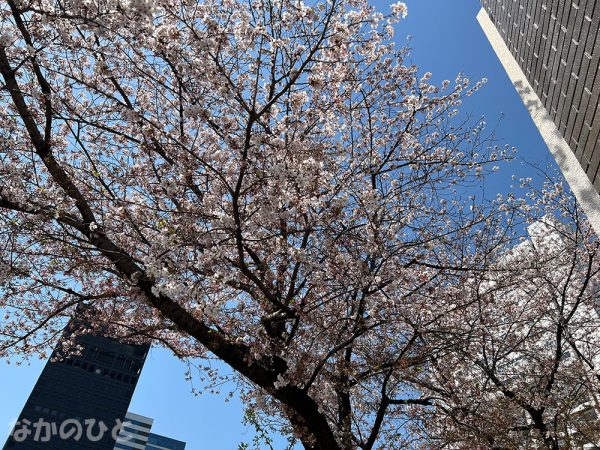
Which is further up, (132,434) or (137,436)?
(132,434)

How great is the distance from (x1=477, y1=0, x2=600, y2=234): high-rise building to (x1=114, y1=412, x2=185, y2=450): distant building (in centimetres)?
13716

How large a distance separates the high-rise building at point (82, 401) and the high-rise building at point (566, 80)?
3308 inches

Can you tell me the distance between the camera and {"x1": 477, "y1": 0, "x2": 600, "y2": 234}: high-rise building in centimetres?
1042

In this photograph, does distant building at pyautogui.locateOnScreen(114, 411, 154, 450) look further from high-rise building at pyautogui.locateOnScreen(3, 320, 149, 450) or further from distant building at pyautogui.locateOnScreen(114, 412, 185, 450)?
high-rise building at pyautogui.locateOnScreen(3, 320, 149, 450)

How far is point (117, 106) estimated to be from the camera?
261 inches

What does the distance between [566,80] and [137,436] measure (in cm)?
14312

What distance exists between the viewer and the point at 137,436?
130m

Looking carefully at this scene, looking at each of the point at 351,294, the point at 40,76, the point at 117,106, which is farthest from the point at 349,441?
the point at 40,76

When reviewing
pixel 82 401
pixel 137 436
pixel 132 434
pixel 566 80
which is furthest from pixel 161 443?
pixel 566 80

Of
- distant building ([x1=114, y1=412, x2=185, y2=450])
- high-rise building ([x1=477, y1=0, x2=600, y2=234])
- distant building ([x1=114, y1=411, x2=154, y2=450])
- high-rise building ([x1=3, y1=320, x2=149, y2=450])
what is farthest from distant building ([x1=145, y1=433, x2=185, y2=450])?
high-rise building ([x1=477, y1=0, x2=600, y2=234])

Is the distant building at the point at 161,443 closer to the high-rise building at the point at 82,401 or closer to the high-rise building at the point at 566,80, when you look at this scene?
the high-rise building at the point at 82,401

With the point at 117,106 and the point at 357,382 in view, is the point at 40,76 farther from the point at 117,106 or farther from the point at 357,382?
the point at 357,382

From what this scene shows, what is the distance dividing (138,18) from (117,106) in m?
1.81

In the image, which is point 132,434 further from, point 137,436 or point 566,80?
point 566,80
